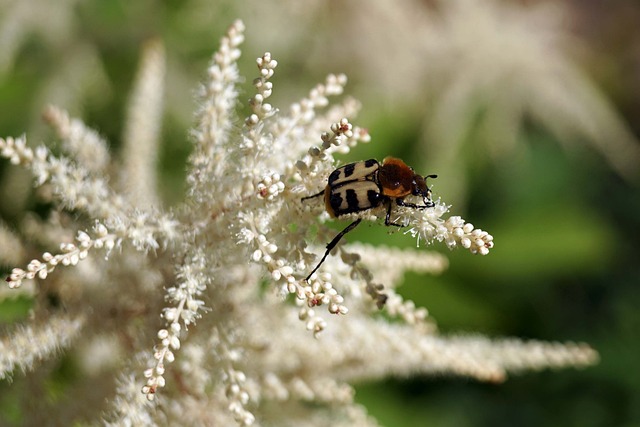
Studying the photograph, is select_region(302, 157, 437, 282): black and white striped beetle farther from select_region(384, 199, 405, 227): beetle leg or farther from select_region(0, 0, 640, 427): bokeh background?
select_region(0, 0, 640, 427): bokeh background

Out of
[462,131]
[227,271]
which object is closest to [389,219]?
[227,271]

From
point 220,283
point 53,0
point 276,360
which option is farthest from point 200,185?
point 53,0

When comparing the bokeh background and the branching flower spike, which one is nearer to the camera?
the branching flower spike

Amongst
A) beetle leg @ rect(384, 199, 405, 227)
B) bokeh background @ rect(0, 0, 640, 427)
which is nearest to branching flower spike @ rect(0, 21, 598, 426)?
beetle leg @ rect(384, 199, 405, 227)

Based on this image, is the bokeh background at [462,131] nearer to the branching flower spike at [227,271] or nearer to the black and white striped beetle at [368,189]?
the branching flower spike at [227,271]

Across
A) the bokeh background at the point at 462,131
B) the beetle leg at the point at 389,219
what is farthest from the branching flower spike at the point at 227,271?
the bokeh background at the point at 462,131

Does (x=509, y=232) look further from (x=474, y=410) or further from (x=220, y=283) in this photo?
(x=220, y=283)

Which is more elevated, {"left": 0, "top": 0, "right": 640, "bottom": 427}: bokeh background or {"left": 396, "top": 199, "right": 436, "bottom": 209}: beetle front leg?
{"left": 0, "top": 0, "right": 640, "bottom": 427}: bokeh background
